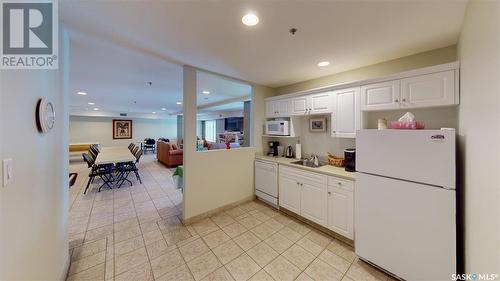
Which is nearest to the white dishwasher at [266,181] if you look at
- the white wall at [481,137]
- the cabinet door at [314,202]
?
the cabinet door at [314,202]

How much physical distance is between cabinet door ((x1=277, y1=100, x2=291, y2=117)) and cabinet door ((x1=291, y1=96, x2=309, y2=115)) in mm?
111

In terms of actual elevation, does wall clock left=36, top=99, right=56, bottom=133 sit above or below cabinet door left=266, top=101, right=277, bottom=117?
below

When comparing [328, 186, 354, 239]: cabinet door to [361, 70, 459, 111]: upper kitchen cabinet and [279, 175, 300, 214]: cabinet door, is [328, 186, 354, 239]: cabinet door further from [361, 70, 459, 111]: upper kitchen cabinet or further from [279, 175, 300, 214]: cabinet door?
[361, 70, 459, 111]: upper kitchen cabinet

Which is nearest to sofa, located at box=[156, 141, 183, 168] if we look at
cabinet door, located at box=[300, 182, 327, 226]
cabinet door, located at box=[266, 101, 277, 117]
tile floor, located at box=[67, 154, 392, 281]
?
tile floor, located at box=[67, 154, 392, 281]

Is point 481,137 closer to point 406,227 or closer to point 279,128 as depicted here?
point 406,227

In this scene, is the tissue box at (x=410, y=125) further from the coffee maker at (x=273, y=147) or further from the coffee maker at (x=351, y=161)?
the coffee maker at (x=273, y=147)

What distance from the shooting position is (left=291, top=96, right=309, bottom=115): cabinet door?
3.00 m

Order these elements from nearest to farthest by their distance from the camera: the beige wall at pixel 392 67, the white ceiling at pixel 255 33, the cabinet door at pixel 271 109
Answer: the white ceiling at pixel 255 33
the beige wall at pixel 392 67
the cabinet door at pixel 271 109

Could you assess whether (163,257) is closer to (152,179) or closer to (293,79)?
(293,79)

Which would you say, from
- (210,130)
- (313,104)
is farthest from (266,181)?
(210,130)

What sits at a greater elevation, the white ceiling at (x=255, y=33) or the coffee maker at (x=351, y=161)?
the white ceiling at (x=255, y=33)

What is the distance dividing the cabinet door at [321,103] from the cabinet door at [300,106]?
0.09 meters

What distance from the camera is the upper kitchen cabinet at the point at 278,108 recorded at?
3.28 m

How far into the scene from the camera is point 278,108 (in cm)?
345
